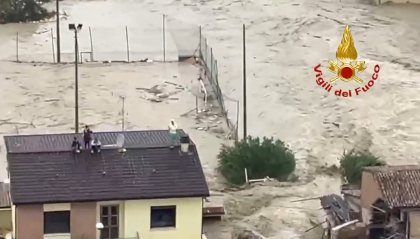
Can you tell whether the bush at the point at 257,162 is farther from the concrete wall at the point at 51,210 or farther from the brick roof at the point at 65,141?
the concrete wall at the point at 51,210

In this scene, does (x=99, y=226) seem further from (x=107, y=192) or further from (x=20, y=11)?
(x=20, y=11)

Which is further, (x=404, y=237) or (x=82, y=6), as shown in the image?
(x=82, y=6)

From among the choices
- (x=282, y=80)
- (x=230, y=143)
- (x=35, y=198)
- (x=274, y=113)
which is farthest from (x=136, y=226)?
(x=282, y=80)

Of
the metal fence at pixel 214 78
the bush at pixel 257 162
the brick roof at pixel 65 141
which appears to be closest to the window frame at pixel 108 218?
the brick roof at pixel 65 141

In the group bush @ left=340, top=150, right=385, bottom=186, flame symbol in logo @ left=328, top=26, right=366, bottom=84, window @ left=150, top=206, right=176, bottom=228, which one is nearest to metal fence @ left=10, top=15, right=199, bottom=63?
flame symbol in logo @ left=328, top=26, right=366, bottom=84

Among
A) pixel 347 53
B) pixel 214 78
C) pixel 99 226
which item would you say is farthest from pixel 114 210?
pixel 347 53

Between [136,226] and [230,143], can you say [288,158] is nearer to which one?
[230,143]
